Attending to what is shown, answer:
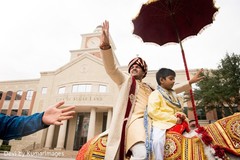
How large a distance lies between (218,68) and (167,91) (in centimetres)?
2084

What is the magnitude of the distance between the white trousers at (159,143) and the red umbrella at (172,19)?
5.54ft

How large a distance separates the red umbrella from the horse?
1.55 metres

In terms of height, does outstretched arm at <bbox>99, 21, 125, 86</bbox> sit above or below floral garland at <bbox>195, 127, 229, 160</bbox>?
above

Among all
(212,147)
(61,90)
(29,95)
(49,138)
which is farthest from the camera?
(29,95)

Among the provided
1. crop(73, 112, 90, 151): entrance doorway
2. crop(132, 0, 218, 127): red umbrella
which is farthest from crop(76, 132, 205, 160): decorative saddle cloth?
crop(73, 112, 90, 151): entrance doorway

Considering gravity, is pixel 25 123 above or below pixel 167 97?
below

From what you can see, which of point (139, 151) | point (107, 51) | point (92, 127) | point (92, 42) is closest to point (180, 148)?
point (139, 151)

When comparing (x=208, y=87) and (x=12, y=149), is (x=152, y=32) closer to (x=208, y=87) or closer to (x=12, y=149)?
(x=208, y=87)

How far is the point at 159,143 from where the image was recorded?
219 cm

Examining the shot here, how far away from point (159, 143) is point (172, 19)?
8.85ft

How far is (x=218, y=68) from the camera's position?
818 inches

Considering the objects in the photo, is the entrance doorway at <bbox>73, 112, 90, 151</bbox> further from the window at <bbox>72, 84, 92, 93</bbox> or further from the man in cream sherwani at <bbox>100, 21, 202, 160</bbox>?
the man in cream sherwani at <bbox>100, 21, 202, 160</bbox>

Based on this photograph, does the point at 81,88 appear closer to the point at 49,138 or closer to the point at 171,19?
the point at 49,138

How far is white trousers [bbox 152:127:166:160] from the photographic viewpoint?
7.04 ft
